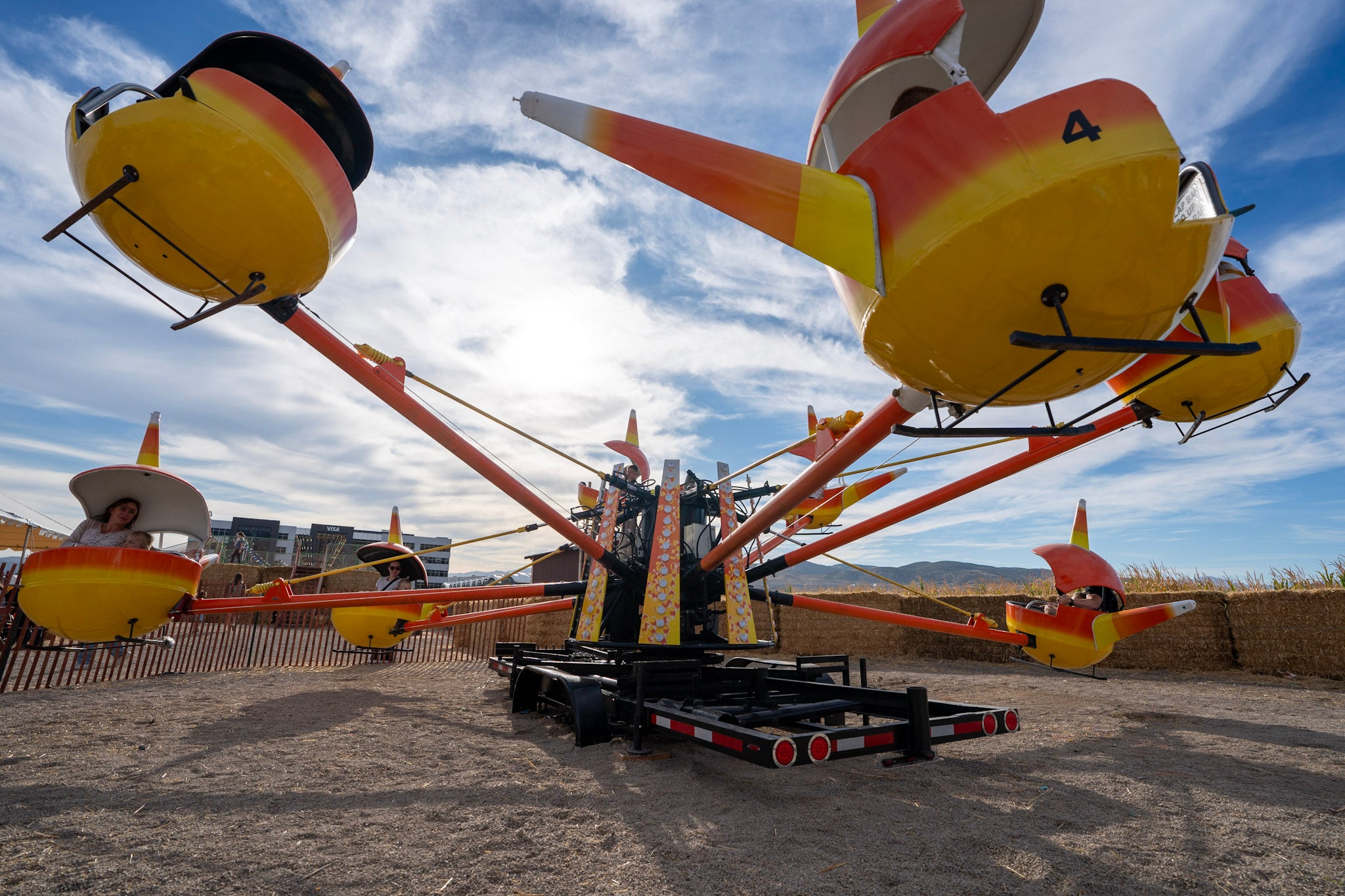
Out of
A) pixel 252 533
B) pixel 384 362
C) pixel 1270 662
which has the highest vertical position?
pixel 252 533

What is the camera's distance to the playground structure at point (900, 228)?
6.44 feet

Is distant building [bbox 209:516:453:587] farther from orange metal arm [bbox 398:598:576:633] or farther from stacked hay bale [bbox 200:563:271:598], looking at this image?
orange metal arm [bbox 398:598:576:633]

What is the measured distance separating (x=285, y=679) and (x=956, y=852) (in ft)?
36.5

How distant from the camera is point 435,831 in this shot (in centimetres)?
362

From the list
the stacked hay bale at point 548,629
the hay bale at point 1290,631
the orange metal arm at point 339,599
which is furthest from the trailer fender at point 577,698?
the hay bale at point 1290,631

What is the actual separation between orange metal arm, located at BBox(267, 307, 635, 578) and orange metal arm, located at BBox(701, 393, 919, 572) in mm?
1590

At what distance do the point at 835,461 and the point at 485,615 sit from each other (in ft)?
20.7

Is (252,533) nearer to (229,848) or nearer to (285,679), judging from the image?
(285,679)

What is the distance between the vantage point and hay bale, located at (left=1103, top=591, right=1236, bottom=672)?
11680 mm

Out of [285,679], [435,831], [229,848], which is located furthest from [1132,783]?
[285,679]

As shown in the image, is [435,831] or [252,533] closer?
[435,831]

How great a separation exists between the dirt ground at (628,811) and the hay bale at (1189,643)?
5.74 metres

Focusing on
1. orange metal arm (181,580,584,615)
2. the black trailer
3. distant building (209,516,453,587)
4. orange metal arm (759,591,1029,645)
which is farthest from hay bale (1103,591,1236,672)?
distant building (209,516,453,587)

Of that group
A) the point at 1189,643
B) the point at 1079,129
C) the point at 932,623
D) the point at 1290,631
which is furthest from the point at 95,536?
the point at 1290,631
